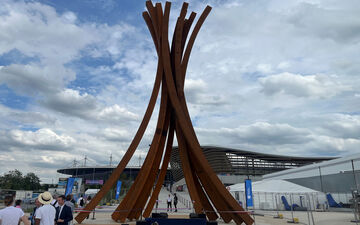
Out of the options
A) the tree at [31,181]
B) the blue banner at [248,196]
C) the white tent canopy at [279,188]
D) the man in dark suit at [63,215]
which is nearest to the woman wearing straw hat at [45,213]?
the man in dark suit at [63,215]

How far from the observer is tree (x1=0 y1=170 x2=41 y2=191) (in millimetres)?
43031

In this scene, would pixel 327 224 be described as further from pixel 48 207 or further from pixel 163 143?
pixel 48 207

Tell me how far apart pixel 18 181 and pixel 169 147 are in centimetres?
4559

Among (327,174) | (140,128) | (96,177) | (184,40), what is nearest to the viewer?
(140,128)

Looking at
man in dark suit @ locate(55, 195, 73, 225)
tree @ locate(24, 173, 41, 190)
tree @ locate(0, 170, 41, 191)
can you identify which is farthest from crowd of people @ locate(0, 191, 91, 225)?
tree @ locate(24, 173, 41, 190)

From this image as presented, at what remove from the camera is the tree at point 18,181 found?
43.0 metres

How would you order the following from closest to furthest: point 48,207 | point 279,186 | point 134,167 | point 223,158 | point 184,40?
point 48,207, point 184,40, point 279,186, point 223,158, point 134,167

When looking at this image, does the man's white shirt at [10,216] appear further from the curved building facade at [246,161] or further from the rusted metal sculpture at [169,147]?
the curved building facade at [246,161]

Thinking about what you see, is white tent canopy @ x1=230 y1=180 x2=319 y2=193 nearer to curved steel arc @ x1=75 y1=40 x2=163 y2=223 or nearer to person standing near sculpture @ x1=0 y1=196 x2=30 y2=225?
curved steel arc @ x1=75 y1=40 x2=163 y2=223

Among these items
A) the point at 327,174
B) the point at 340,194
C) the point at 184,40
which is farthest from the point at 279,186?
the point at 184,40

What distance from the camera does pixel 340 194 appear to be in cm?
2120

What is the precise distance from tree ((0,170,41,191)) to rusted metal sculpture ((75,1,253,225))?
1599 inches

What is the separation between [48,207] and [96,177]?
312ft

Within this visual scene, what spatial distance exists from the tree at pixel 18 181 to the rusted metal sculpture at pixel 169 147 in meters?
40.6
